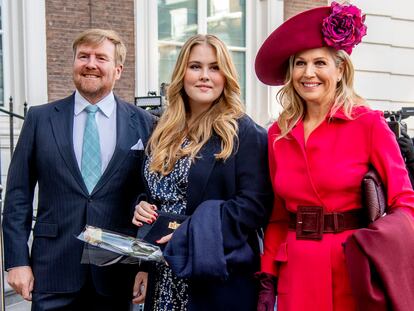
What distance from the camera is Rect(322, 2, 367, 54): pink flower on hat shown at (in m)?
2.46

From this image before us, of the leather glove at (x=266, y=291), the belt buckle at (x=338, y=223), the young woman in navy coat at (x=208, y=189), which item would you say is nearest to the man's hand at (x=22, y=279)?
the young woman in navy coat at (x=208, y=189)

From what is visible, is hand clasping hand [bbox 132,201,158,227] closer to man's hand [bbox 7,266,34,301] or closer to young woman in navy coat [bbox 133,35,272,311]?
young woman in navy coat [bbox 133,35,272,311]

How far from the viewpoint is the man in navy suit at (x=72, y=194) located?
294 cm

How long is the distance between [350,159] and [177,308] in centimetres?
109

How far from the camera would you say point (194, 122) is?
2.81 meters

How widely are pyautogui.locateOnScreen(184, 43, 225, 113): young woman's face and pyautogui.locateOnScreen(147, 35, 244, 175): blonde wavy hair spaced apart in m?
0.03

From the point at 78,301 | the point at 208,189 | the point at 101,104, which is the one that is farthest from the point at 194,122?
the point at 78,301

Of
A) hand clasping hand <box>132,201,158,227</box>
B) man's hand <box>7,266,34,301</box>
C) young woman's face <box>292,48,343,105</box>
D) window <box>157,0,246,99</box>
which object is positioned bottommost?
man's hand <box>7,266,34,301</box>

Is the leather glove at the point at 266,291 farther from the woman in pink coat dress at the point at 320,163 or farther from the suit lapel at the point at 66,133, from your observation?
the suit lapel at the point at 66,133

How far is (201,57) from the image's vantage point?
8.87 ft

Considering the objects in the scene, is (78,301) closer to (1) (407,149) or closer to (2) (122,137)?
(2) (122,137)

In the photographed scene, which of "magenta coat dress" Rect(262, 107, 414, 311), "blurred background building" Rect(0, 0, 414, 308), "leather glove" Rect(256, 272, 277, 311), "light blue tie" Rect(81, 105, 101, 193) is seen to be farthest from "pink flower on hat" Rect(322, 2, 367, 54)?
"blurred background building" Rect(0, 0, 414, 308)

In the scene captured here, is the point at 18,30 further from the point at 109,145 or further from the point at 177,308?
the point at 177,308

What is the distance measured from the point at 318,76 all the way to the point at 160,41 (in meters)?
6.96
